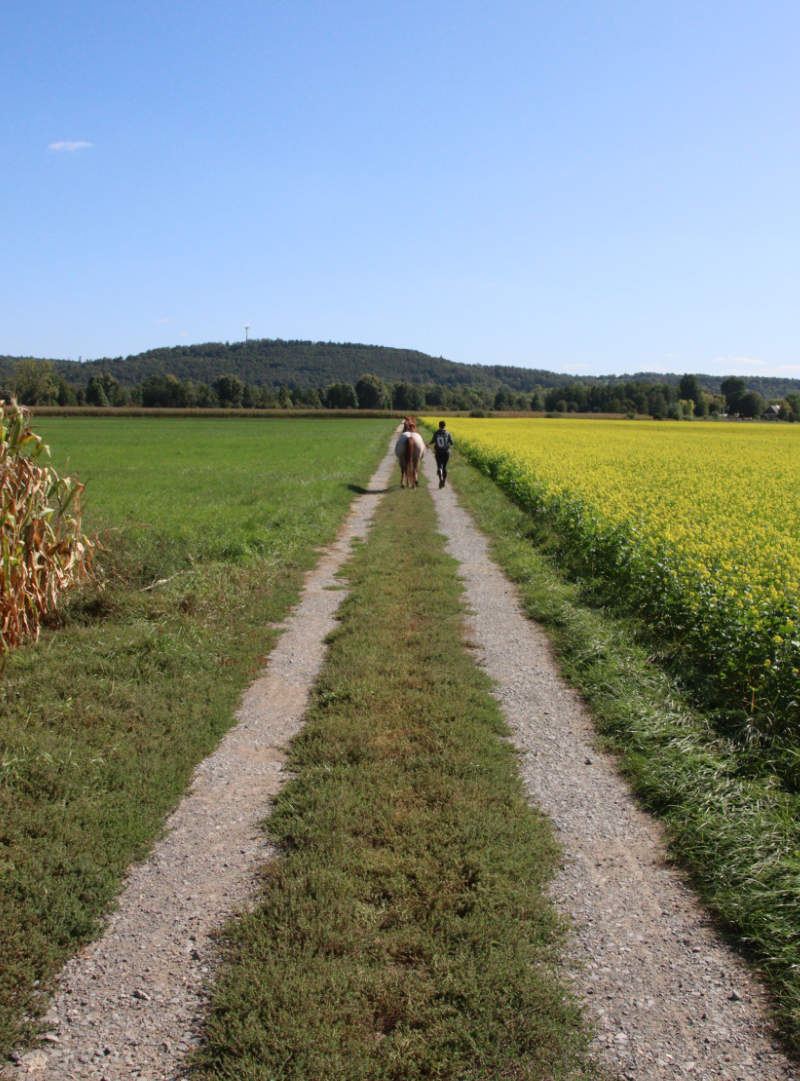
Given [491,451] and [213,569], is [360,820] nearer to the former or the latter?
[213,569]

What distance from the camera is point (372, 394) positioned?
14212 centimetres

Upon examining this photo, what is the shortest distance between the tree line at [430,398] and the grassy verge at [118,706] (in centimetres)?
9540

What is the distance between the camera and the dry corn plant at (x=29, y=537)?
739 centimetres

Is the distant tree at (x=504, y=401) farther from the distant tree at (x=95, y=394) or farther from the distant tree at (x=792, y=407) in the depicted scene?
the distant tree at (x=95, y=394)

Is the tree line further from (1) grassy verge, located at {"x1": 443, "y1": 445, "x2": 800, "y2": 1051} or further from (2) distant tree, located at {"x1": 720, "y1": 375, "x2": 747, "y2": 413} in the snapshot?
(1) grassy verge, located at {"x1": 443, "y1": 445, "x2": 800, "y2": 1051}

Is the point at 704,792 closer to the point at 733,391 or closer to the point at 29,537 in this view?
the point at 29,537

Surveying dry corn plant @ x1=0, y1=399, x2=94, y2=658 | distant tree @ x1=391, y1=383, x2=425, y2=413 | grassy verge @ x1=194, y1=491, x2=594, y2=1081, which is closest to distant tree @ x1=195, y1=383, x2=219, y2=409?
distant tree @ x1=391, y1=383, x2=425, y2=413

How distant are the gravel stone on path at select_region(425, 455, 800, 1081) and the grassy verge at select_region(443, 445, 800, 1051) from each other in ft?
0.41

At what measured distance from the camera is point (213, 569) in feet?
35.0

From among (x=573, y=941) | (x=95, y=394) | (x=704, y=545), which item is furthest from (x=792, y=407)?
(x=573, y=941)

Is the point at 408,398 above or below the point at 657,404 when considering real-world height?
above

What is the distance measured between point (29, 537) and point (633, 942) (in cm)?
680

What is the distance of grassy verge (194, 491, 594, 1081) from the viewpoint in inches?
114

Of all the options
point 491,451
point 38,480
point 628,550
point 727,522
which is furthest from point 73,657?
point 491,451
